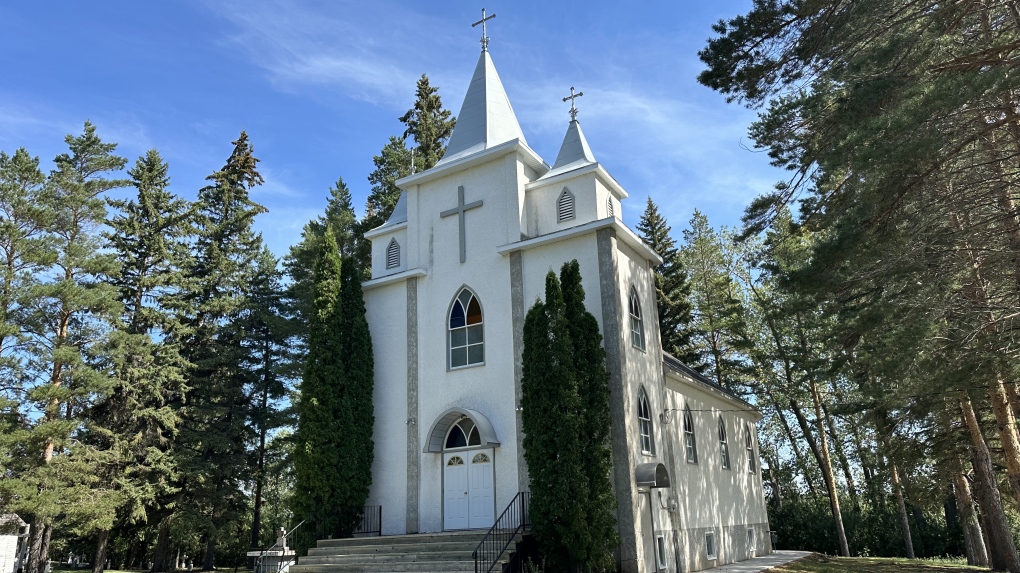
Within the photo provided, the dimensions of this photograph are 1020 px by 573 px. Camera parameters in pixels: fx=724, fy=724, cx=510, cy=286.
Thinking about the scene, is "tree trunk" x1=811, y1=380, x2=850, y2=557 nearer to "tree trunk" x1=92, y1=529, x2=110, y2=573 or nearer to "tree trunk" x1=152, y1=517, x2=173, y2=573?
"tree trunk" x1=152, y1=517, x2=173, y2=573

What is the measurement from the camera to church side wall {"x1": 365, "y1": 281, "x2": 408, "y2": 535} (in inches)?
712

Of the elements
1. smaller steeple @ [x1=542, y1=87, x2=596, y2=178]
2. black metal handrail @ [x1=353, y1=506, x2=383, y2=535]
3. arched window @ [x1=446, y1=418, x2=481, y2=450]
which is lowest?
black metal handrail @ [x1=353, y1=506, x2=383, y2=535]

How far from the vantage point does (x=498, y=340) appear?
57.4ft

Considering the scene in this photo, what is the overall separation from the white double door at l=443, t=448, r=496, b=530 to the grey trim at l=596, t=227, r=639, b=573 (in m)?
3.06

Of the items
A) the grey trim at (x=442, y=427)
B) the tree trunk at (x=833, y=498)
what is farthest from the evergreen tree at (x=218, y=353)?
the tree trunk at (x=833, y=498)

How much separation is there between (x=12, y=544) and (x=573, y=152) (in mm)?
20838

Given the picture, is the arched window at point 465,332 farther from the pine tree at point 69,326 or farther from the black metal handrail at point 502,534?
the pine tree at point 69,326

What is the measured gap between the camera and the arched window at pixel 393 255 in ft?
67.6

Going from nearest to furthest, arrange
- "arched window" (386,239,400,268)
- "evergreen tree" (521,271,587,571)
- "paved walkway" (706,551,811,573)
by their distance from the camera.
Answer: "evergreen tree" (521,271,587,571), "paved walkway" (706,551,811,573), "arched window" (386,239,400,268)

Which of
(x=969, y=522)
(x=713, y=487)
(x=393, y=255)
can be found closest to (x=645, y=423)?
(x=713, y=487)

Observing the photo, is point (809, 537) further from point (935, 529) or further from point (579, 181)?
point (579, 181)

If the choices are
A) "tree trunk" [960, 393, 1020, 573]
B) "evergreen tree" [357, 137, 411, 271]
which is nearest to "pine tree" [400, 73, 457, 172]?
"evergreen tree" [357, 137, 411, 271]

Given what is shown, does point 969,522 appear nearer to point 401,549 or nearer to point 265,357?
point 401,549

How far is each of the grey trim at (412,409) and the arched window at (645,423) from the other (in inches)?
217
